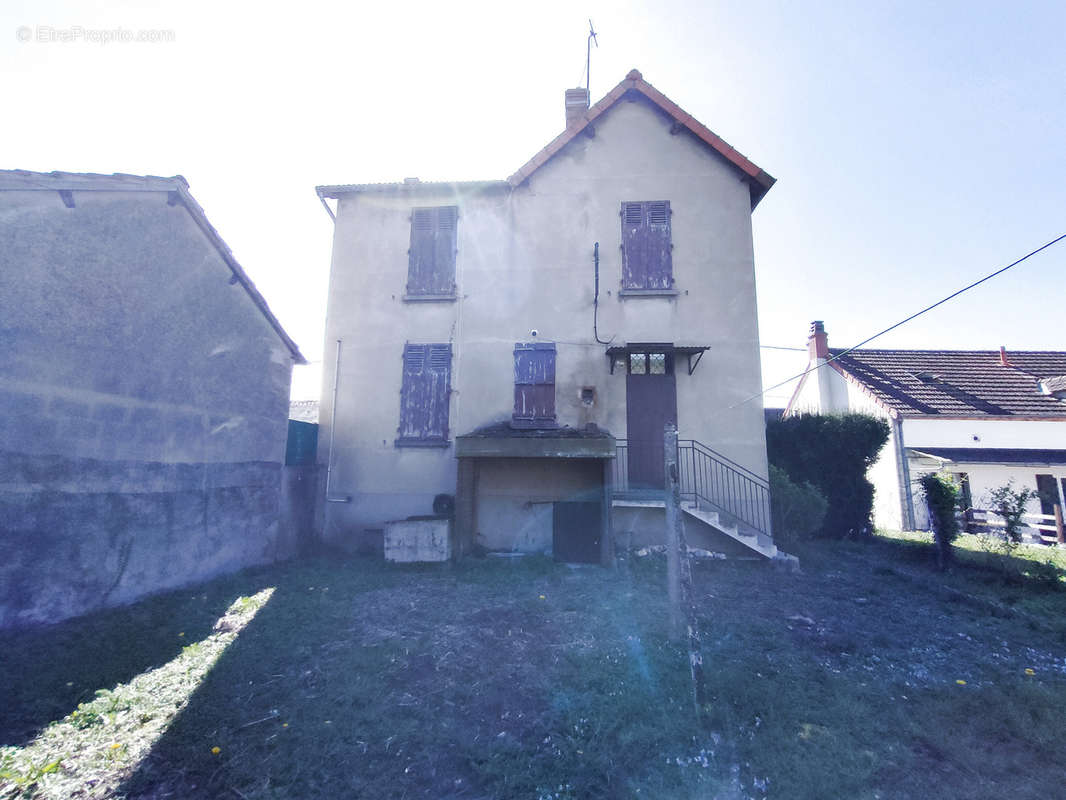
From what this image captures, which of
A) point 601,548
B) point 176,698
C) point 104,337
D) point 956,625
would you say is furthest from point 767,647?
point 104,337

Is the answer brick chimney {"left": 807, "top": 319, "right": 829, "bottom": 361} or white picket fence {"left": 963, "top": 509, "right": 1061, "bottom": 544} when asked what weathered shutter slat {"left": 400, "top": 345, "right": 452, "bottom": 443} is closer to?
white picket fence {"left": 963, "top": 509, "right": 1061, "bottom": 544}

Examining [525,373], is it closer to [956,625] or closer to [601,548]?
[601,548]

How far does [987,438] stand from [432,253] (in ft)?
55.3

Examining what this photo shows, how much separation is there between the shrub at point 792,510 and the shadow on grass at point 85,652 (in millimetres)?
9516

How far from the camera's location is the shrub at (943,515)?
859 centimetres

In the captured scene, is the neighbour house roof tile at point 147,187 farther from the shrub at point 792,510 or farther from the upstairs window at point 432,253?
the shrub at point 792,510

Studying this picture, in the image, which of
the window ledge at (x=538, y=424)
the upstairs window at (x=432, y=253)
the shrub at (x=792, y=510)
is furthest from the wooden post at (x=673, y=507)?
the upstairs window at (x=432, y=253)

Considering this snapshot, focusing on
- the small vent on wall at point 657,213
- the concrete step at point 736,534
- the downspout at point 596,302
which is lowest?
the concrete step at point 736,534

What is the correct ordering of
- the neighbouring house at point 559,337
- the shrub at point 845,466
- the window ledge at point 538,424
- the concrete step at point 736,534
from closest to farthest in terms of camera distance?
the concrete step at point 736,534
the neighbouring house at point 559,337
the window ledge at point 538,424
the shrub at point 845,466

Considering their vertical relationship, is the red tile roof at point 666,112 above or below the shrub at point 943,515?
above

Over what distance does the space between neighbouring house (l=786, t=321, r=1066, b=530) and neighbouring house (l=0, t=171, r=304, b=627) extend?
1535 centimetres

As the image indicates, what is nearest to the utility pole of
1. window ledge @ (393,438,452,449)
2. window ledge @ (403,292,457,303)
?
window ledge @ (393,438,452,449)

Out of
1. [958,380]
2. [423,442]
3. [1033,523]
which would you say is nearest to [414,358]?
[423,442]

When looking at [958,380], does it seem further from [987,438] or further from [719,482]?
[719,482]
